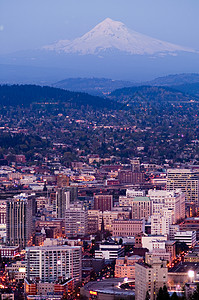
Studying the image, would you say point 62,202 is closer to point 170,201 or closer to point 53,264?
point 170,201

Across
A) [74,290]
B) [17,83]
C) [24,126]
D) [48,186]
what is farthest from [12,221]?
[17,83]

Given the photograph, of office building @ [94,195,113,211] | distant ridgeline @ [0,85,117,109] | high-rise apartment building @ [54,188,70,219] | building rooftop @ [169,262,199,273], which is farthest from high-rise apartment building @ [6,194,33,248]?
distant ridgeline @ [0,85,117,109]

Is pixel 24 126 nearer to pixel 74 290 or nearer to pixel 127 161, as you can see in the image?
pixel 127 161

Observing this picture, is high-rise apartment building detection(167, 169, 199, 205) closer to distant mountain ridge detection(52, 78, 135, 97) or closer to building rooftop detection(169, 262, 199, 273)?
building rooftop detection(169, 262, 199, 273)

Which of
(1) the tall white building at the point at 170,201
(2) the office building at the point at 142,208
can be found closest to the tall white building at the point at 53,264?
(1) the tall white building at the point at 170,201

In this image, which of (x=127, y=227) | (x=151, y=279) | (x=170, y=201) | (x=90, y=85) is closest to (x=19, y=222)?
(x=127, y=227)

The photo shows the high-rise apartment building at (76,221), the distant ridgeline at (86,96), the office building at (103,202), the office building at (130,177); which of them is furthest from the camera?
the distant ridgeline at (86,96)

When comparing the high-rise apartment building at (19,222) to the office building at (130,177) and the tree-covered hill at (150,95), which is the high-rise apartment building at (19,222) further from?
the tree-covered hill at (150,95)
